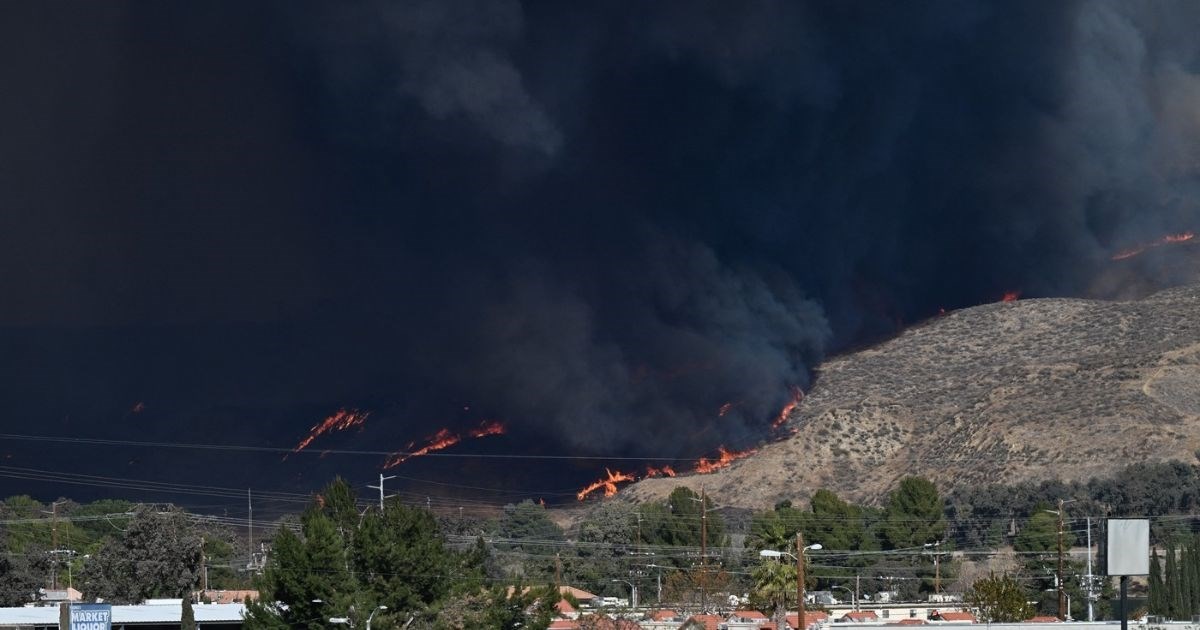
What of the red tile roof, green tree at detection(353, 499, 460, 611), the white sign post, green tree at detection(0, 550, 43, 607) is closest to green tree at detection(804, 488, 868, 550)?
the red tile roof

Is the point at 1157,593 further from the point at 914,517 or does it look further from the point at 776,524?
the point at 914,517

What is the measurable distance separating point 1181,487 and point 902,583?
24.9 metres

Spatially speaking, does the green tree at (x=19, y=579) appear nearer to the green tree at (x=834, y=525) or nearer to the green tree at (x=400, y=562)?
the green tree at (x=400, y=562)

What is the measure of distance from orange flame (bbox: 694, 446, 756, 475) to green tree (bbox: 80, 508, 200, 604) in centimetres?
6219

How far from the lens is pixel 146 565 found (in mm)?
120750

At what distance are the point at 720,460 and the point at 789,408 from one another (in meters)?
11.9

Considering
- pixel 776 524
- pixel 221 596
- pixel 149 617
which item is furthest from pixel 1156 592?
pixel 149 617

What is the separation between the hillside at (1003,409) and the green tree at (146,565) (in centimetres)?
5528

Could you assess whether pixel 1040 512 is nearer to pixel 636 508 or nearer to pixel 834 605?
pixel 834 605

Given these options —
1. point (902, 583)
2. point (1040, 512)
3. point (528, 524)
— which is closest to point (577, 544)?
point (528, 524)

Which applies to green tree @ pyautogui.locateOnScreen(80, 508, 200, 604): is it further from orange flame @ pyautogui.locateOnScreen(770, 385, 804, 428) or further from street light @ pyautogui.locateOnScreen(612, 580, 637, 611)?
orange flame @ pyautogui.locateOnScreen(770, 385, 804, 428)

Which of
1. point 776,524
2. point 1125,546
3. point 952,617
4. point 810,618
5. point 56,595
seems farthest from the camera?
point 56,595

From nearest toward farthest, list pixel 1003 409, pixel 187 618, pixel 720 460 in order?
1. pixel 187 618
2. pixel 1003 409
3. pixel 720 460

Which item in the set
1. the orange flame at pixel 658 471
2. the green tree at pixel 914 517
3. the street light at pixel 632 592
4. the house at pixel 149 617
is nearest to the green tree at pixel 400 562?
the house at pixel 149 617
